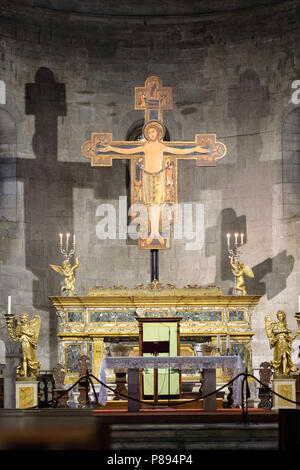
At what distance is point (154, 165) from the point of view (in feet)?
61.3

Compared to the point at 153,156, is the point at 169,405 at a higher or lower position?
lower

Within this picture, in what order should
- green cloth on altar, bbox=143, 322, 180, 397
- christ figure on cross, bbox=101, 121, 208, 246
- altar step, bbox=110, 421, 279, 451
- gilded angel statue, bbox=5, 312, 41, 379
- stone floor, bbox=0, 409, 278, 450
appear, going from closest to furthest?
stone floor, bbox=0, 409, 278, 450 → altar step, bbox=110, 421, 279, 451 → green cloth on altar, bbox=143, 322, 180, 397 → gilded angel statue, bbox=5, 312, 41, 379 → christ figure on cross, bbox=101, 121, 208, 246

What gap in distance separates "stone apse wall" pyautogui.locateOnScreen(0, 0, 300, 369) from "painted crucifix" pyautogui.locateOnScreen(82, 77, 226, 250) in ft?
8.66

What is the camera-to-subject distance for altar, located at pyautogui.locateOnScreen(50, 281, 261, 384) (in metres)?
16.8

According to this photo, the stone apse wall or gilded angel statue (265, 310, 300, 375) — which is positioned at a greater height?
the stone apse wall

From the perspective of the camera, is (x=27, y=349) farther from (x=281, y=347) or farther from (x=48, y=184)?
(x=48, y=184)

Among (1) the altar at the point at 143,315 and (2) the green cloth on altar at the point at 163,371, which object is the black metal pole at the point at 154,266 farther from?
(2) the green cloth on altar at the point at 163,371

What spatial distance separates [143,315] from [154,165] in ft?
11.7

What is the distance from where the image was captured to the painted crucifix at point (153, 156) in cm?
1861

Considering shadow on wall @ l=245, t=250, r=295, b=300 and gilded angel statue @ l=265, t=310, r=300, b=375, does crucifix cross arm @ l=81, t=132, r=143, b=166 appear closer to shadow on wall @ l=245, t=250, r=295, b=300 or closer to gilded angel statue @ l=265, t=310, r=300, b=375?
shadow on wall @ l=245, t=250, r=295, b=300

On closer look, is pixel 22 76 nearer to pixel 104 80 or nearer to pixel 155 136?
pixel 104 80

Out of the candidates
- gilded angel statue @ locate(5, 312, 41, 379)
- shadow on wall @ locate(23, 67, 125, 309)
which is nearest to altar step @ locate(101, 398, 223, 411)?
gilded angel statue @ locate(5, 312, 41, 379)

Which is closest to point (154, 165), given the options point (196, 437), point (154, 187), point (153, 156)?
point (153, 156)
